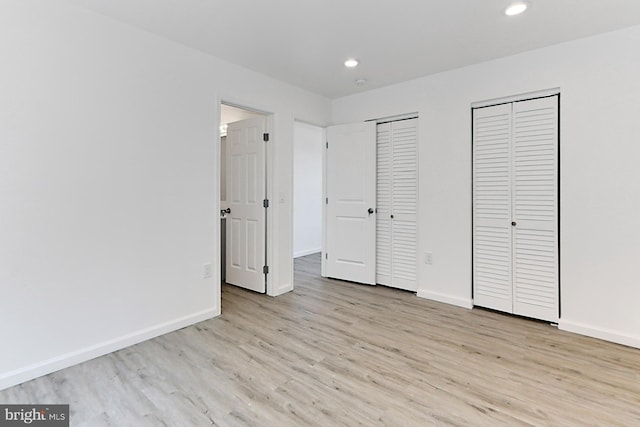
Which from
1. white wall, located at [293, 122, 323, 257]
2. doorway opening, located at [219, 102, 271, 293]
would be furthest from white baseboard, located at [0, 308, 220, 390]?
white wall, located at [293, 122, 323, 257]

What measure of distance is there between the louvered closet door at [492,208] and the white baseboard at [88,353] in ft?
9.20

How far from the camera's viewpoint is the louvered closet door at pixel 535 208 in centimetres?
→ 294

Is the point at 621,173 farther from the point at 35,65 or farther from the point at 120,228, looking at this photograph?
the point at 35,65

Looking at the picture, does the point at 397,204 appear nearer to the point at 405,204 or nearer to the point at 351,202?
the point at 405,204

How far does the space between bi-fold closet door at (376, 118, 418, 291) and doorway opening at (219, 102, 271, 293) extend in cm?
144

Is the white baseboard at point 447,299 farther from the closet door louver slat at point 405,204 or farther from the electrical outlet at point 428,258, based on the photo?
the electrical outlet at point 428,258

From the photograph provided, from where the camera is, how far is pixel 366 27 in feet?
8.36

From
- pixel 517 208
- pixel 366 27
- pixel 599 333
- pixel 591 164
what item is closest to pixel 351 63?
pixel 366 27

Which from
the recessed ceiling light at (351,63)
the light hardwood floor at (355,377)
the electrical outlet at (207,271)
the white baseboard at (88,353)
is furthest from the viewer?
the recessed ceiling light at (351,63)

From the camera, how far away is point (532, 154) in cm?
303

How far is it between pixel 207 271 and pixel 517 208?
3007 millimetres

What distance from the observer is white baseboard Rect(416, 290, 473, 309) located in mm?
3400

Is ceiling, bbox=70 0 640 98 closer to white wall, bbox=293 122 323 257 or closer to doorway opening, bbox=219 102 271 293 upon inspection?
doorway opening, bbox=219 102 271 293

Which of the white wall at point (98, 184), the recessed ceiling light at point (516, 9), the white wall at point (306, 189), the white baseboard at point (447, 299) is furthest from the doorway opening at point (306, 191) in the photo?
the recessed ceiling light at point (516, 9)
